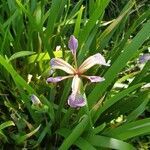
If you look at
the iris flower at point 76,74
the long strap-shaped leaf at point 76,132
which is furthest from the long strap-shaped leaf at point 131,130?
the iris flower at point 76,74

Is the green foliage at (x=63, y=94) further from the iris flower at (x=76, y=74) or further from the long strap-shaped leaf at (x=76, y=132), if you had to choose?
the iris flower at (x=76, y=74)

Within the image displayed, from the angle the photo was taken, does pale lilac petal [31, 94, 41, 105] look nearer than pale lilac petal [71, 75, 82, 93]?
No

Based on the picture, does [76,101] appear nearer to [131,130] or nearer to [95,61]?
[95,61]

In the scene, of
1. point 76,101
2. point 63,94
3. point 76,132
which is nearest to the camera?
point 76,101

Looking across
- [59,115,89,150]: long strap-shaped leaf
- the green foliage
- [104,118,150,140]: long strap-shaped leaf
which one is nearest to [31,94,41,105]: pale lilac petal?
the green foliage

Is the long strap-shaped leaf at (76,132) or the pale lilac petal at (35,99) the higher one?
the pale lilac petal at (35,99)

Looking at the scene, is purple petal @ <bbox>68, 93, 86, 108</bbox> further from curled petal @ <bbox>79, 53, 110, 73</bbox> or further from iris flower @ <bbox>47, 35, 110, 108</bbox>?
curled petal @ <bbox>79, 53, 110, 73</bbox>

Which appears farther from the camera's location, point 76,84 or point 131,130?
point 131,130

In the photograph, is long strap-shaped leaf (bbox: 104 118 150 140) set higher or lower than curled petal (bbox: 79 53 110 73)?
lower

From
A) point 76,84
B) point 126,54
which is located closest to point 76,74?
point 76,84
